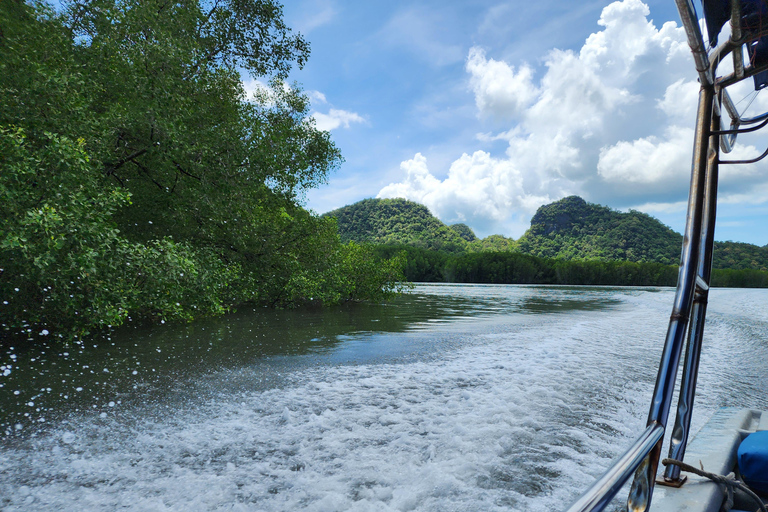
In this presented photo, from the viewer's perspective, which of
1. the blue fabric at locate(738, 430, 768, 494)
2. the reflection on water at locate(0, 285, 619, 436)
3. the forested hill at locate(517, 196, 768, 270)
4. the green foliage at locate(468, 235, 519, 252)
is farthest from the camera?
the green foliage at locate(468, 235, 519, 252)

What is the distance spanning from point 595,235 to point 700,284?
9921cm

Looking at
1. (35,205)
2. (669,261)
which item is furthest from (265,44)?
(669,261)

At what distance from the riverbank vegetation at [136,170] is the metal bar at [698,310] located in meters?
7.75

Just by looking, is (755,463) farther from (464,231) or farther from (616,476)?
(464,231)

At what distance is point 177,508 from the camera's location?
3207mm

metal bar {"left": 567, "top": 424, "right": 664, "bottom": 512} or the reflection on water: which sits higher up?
metal bar {"left": 567, "top": 424, "right": 664, "bottom": 512}

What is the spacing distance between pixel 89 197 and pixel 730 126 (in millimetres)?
9349

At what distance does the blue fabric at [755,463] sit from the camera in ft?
7.03

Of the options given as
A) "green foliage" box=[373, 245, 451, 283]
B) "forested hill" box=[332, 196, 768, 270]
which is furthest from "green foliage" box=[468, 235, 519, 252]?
"green foliage" box=[373, 245, 451, 283]

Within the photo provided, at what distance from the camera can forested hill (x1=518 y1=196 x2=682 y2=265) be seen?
243 feet

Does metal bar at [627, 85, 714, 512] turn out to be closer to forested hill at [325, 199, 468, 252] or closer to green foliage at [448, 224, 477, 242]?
forested hill at [325, 199, 468, 252]

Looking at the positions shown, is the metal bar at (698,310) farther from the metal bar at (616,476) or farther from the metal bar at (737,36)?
the metal bar at (616,476)

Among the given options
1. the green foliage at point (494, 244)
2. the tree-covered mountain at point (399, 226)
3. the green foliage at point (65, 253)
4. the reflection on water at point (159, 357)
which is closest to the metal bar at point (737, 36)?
the reflection on water at point (159, 357)

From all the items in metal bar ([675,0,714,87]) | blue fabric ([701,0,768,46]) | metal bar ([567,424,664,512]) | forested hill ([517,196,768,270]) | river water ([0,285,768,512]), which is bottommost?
river water ([0,285,768,512])
